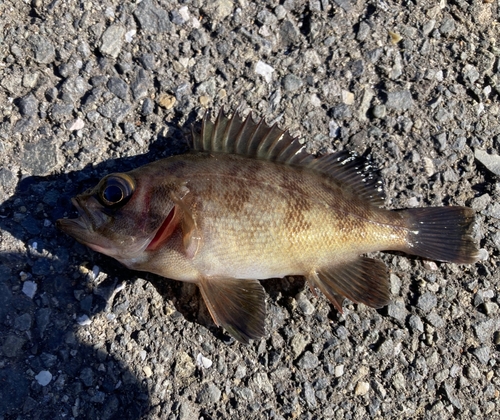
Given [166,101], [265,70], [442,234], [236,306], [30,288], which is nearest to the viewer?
[236,306]

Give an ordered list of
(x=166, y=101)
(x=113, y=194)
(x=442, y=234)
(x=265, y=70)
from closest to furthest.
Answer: (x=113, y=194)
(x=442, y=234)
(x=166, y=101)
(x=265, y=70)

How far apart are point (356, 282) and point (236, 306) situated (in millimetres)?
798

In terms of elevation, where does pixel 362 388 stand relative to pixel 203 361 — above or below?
above

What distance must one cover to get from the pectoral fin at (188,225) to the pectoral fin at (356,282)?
0.76 meters

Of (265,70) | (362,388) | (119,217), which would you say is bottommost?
(362,388)

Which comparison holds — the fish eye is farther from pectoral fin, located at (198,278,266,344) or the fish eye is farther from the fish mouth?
pectoral fin, located at (198,278,266,344)

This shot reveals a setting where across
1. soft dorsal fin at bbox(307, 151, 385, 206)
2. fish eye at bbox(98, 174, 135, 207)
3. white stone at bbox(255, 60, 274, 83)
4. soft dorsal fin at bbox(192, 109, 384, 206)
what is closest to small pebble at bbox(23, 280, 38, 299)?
fish eye at bbox(98, 174, 135, 207)

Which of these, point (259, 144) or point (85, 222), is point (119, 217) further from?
point (259, 144)

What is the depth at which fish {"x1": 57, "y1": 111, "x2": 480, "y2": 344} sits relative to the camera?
117 inches

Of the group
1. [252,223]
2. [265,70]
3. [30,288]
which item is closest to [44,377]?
[30,288]

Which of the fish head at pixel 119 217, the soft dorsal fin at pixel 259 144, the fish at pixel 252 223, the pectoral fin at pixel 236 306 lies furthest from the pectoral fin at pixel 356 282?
the fish head at pixel 119 217

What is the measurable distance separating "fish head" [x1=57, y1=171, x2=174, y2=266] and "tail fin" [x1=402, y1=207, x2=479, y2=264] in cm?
163

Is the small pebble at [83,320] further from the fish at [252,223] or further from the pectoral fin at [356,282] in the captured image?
the pectoral fin at [356,282]

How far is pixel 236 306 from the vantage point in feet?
10.2
